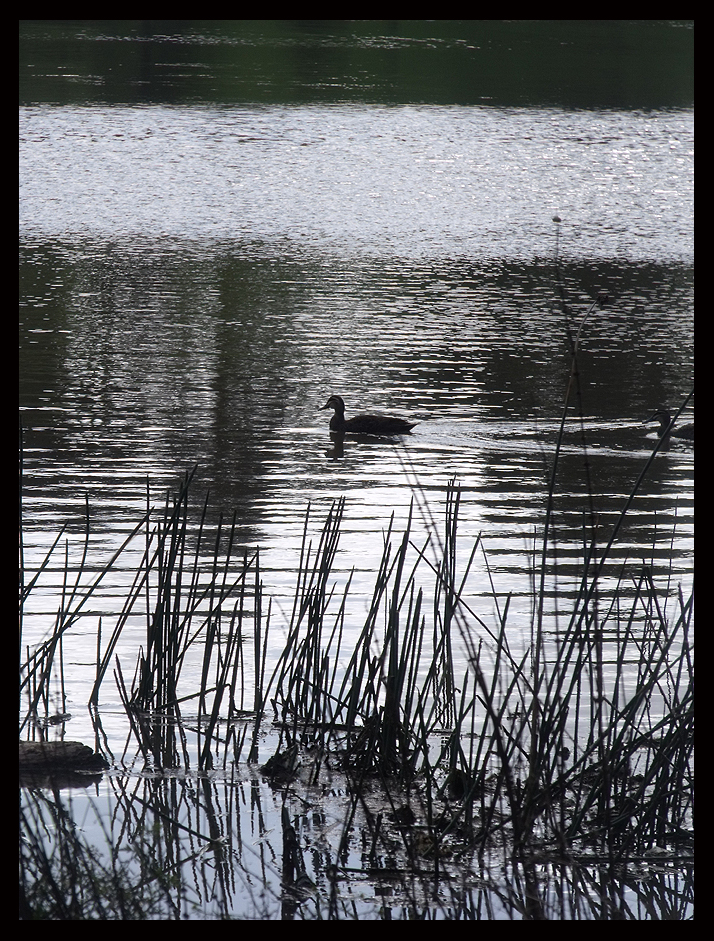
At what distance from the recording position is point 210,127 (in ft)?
98.3

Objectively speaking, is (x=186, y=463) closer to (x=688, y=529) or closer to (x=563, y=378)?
(x=688, y=529)

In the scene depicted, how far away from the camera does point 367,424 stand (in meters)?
10.4

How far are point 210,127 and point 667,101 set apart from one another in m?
11.7

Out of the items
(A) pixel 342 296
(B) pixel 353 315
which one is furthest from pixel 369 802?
(A) pixel 342 296

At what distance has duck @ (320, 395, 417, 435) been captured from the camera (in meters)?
10.4

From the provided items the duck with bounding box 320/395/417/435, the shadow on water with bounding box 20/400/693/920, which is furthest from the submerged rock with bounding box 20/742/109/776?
the duck with bounding box 320/395/417/435

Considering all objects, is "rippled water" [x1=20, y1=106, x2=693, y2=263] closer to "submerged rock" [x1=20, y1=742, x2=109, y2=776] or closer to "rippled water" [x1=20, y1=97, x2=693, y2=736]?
"rippled water" [x1=20, y1=97, x2=693, y2=736]

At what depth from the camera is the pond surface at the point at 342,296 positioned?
793cm

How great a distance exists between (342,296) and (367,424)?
23.8ft

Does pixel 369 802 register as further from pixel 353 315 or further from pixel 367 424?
pixel 353 315

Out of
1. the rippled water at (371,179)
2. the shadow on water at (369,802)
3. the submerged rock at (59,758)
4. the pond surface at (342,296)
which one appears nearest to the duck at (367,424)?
the pond surface at (342,296)

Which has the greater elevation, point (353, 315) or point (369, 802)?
point (353, 315)

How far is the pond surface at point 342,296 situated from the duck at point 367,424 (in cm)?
11
